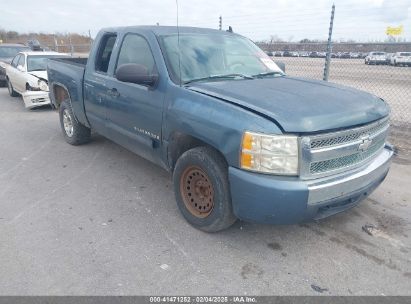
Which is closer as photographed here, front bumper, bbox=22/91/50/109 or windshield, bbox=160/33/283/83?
windshield, bbox=160/33/283/83

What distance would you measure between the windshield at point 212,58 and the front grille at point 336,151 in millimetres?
1378

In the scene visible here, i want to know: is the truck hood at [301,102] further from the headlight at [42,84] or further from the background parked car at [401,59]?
the background parked car at [401,59]

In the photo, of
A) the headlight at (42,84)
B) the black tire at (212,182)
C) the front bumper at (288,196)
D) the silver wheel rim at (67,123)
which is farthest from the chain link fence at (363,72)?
the headlight at (42,84)

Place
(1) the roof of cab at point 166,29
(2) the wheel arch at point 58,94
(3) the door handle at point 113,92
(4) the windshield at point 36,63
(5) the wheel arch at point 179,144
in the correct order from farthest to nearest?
(4) the windshield at point 36,63
(2) the wheel arch at point 58,94
(3) the door handle at point 113,92
(1) the roof of cab at point 166,29
(5) the wheel arch at point 179,144

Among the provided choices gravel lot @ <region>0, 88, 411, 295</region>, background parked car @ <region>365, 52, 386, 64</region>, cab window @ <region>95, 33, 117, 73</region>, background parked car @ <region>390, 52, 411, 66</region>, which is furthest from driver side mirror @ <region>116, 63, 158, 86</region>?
background parked car @ <region>390, 52, 411, 66</region>

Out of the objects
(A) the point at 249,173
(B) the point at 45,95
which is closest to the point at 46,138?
(B) the point at 45,95

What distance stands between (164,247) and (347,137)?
6.10 feet

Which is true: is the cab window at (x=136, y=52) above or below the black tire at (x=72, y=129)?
above

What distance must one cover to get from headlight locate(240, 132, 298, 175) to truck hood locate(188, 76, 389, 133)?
4.4 inches

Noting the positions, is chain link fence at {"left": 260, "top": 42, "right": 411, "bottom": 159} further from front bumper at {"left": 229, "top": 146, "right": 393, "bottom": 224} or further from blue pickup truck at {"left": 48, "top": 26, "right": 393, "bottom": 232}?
front bumper at {"left": 229, "top": 146, "right": 393, "bottom": 224}

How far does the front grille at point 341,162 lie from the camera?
2740 mm

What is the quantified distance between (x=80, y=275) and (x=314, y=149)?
6.87ft

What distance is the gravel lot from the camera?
8.73ft

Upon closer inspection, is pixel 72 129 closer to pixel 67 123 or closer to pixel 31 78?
pixel 67 123
